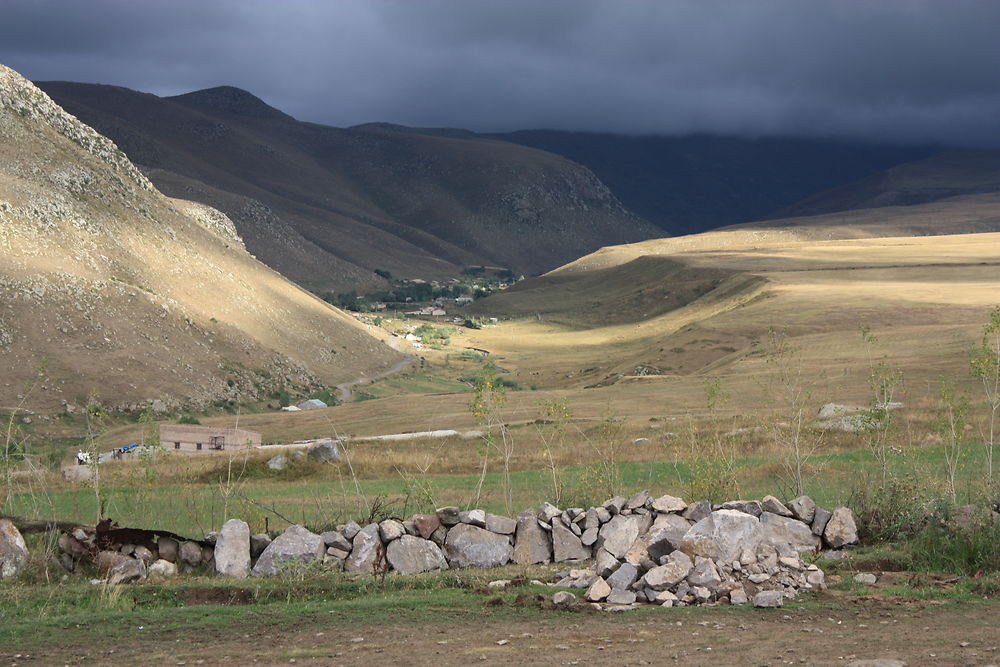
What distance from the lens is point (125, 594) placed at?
1476 cm

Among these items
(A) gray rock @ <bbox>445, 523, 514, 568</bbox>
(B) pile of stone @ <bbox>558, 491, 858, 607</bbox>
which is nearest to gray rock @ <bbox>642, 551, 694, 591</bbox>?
(B) pile of stone @ <bbox>558, 491, 858, 607</bbox>

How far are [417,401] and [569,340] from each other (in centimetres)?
5640

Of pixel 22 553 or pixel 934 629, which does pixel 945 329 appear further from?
pixel 22 553

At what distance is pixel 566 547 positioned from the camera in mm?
17016

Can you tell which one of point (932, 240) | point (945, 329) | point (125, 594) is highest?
point (932, 240)

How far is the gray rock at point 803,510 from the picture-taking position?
1673cm

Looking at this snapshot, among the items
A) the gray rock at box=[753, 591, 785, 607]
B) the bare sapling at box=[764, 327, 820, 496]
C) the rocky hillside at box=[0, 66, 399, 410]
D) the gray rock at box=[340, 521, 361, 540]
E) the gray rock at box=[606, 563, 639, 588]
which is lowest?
the gray rock at box=[753, 591, 785, 607]

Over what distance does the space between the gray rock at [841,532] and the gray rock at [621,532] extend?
3036mm

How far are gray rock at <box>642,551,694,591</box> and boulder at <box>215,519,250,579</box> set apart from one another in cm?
679

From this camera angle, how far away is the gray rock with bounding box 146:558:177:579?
16047 mm

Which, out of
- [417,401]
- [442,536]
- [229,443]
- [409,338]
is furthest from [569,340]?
[442,536]

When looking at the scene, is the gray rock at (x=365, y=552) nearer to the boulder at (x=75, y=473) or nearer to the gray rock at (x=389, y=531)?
the gray rock at (x=389, y=531)

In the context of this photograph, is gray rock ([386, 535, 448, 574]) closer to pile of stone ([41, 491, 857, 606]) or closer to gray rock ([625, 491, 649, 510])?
pile of stone ([41, 491, 857, 606])

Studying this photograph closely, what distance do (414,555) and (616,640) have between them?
18.4ft
